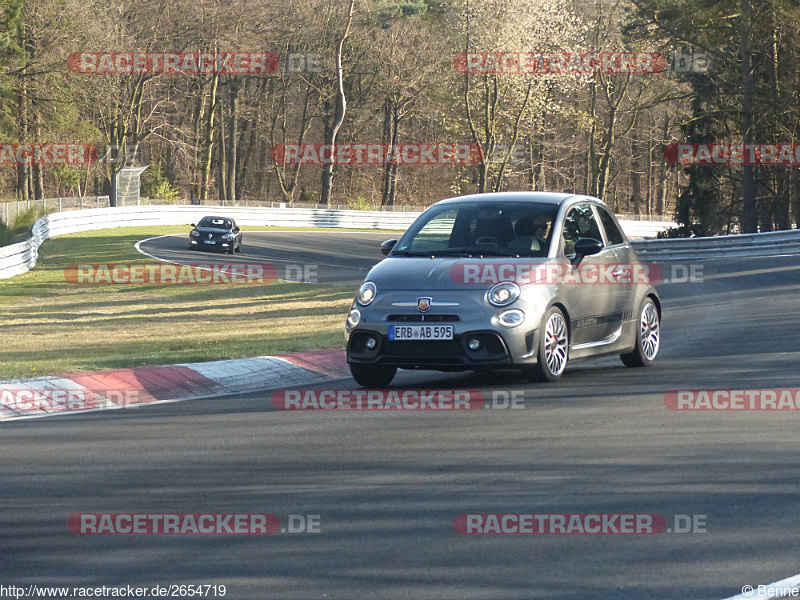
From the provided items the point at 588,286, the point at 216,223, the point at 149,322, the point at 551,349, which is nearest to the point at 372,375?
the point at 551,349

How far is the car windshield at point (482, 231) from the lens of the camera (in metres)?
10.7

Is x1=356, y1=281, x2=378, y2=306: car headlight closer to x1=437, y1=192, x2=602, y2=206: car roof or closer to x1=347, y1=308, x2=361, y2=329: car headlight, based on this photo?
x1=347, y1=308, x2=361, y2=329: car headlight

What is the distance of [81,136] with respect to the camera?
205ft

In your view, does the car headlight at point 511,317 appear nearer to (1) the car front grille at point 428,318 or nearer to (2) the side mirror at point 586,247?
(1) the car front grille at point 428,318

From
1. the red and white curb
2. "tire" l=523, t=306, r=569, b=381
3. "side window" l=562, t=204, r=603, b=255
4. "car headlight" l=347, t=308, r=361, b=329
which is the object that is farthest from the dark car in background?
"tire" l=523, t=306, r=569, b=381

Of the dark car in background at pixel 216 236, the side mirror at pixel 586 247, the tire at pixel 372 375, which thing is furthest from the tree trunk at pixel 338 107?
the tire at pixel 372 375

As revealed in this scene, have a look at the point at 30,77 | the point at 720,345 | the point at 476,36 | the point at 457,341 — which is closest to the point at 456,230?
the point at 457,341

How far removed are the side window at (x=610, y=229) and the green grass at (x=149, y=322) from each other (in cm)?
377

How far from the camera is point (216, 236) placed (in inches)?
1638

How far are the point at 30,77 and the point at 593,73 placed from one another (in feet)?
108

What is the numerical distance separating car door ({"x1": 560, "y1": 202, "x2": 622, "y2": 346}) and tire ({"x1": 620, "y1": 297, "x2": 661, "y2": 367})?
531 millimetres

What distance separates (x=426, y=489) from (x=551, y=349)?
13.9ft

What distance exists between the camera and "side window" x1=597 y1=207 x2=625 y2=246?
11898 millimetres

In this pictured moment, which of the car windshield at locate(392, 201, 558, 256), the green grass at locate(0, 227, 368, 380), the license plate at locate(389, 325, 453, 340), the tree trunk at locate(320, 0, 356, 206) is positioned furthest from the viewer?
the tree trunk at locate(320, 0, 356, 206)
